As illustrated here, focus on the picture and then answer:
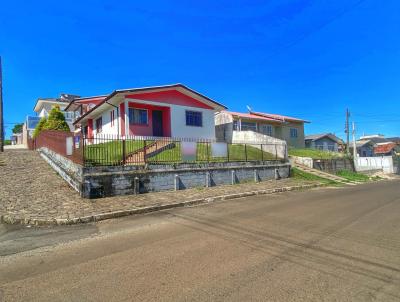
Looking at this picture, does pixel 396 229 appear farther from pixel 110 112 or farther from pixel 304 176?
pixel 110 112

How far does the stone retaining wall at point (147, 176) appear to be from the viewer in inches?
438

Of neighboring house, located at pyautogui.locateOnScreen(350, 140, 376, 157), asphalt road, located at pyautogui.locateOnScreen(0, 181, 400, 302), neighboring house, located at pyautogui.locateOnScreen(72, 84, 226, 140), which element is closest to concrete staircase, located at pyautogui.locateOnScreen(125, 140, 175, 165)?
asphalt road, located at pyautogui.locateOnScreen(0, 181, 400, 302)

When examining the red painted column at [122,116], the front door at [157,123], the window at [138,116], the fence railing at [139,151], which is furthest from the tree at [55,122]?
the front door at [157,123]

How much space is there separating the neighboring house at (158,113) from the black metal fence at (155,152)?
6.28 m

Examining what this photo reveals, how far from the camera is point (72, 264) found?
492 centimetres

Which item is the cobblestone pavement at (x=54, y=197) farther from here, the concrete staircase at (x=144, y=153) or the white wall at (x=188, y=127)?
the white wall at (x=188, y=127)

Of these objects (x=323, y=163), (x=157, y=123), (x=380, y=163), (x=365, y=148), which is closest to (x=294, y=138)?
(x=380, y=163)

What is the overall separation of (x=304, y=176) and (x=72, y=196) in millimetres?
16208

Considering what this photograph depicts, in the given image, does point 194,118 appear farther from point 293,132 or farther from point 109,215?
point 293,132

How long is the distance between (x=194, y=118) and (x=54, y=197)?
1521cm

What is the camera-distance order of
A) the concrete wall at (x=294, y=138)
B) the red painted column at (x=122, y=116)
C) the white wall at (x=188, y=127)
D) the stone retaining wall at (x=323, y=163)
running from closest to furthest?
the red painted column at (x=122, y=116), the white wall at (x=188, y=127), the stone retaining wall at (x=323, y=163), the concrete wall at (x=294, y=138)

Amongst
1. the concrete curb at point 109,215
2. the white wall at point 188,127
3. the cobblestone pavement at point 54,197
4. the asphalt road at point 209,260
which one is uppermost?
the white wall at point 188,127

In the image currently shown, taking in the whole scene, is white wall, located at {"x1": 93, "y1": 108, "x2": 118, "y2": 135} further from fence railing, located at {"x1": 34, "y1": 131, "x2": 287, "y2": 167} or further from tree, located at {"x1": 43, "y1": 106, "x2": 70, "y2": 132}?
fence railing, located at {"x1": 34, "y1": 131, "x2": 287, "y2": 167}

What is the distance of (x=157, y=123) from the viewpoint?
22.9 m
